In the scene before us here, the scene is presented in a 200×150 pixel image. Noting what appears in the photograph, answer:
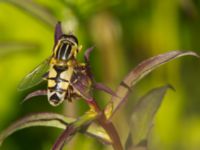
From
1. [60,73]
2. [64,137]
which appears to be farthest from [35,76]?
[64,137]

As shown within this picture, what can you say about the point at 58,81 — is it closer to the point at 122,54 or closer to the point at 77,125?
the point at 77,125

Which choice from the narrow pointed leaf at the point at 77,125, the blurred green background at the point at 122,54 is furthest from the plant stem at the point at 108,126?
the blurred green background at the point at 122,54

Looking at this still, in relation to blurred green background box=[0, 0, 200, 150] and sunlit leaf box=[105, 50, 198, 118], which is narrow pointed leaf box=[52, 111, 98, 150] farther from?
blurred green background box=[0, 0, 200, 150]

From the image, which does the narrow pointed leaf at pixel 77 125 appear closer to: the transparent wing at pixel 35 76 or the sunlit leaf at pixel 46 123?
the sunlit leaf at pixel 46 123

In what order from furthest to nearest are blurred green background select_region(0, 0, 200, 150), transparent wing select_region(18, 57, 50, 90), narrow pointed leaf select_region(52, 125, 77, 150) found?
blurred green background select_region(0, 0, 200, 150)
transparent wing select_region(18, 57, 50, 90)
narrow pointed leaf select_region(52, 125, 77, 150)

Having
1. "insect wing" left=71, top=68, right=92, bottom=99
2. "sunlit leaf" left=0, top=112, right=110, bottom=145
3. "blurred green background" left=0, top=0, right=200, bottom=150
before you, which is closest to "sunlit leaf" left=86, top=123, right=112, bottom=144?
"sunlit leaf" left=0, top=112, right=110, bottom=145
